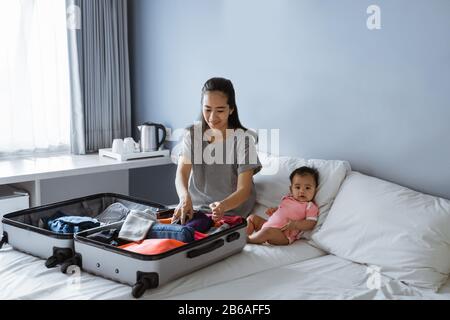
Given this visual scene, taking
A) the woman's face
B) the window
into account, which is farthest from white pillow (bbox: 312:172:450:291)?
the window

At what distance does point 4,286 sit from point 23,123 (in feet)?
5.69

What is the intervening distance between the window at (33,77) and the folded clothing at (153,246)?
5.54 feet

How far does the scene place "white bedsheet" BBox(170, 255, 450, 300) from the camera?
175cm

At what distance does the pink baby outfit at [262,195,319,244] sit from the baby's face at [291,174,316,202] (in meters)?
0.02

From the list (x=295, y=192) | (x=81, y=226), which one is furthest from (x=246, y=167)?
(x=81, y=226)

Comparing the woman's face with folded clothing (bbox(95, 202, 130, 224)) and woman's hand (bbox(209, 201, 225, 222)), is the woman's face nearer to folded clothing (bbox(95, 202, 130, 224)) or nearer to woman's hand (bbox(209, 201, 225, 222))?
woman's hand (bbox(209, 201, 225, 222))

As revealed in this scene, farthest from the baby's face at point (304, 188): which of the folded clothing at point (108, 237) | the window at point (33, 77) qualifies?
the window at point (33, 77)

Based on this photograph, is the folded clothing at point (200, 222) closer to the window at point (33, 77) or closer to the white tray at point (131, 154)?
the white tray at point (131, 154)

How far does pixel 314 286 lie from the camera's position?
182cm

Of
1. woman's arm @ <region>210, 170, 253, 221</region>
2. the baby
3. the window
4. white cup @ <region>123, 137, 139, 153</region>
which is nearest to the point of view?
the baby

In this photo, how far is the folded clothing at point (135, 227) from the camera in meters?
1.94

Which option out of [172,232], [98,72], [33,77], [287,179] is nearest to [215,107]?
[287,179]

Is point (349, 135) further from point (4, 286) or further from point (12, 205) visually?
point (12, 205)

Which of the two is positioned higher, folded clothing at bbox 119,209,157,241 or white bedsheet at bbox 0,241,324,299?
folded clothing at bbox 119,209,157,241
